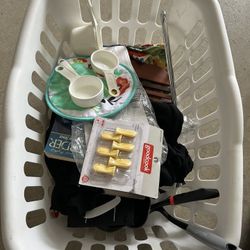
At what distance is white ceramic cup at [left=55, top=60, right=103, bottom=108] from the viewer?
0.68 metres

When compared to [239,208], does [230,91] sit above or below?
above

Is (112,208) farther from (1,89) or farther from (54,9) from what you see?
(1,89)

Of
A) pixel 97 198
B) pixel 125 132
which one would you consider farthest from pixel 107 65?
pixel 97 198

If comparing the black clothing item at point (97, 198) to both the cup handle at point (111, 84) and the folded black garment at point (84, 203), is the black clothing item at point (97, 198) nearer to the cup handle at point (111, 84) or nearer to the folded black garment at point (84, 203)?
the folded black garment at point (84, 203)

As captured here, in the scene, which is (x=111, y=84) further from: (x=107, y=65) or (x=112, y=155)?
(x=112, y=155)

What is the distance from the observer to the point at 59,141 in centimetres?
67

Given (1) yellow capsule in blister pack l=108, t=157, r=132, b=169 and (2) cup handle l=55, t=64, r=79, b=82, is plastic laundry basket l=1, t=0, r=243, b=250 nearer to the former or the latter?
(2) cup handle l=55, t=64, r=79, b=82

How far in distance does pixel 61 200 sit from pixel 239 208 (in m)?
0.32

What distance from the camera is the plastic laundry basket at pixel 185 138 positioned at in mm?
569

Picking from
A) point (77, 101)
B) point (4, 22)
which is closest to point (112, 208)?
point (77, 101)

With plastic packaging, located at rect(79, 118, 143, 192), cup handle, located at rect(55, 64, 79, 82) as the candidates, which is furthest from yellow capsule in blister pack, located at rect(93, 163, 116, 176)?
cup handle, located at rect(55, 64, 79, 82)

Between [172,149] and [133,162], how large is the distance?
0.33ft

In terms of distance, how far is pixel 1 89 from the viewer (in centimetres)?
100

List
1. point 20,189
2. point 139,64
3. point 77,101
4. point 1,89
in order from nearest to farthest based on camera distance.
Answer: point 20,189
point 77,101
point 139,64
point 1,89
